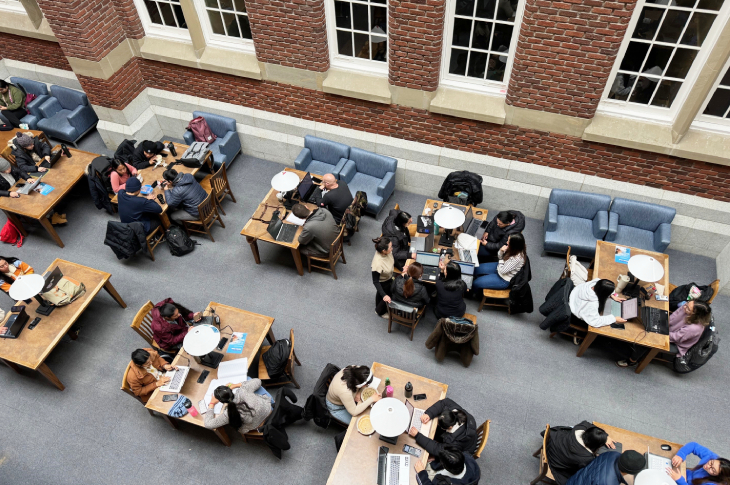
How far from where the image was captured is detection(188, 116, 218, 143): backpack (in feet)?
31.1

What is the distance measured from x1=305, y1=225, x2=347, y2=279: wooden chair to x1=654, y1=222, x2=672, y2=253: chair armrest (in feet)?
17.2

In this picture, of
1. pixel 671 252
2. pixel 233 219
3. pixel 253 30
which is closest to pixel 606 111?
pixel 671 252

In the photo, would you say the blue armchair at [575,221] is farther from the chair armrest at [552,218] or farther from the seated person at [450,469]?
the seated person at [450,469]

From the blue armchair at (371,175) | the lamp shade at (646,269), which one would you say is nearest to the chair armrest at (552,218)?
the lamp shade at (646,269)

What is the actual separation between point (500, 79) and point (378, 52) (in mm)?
2175

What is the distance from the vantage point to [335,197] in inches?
307

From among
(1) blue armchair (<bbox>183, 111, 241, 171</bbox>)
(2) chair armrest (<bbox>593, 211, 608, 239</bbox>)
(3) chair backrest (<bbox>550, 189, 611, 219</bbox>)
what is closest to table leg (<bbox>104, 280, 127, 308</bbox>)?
(1) blue armchair (<bbox>183, 111, 241, 171</bbox>)

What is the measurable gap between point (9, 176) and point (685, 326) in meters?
11.7

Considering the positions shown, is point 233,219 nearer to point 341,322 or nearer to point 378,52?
point 341,322

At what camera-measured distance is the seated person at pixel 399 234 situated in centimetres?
714

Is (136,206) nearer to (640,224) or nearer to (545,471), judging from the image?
(545,471)

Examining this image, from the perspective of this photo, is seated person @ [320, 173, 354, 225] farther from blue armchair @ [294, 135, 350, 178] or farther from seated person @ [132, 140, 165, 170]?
seated person @ [132, 140, 165, 170]

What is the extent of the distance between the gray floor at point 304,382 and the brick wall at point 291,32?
350 centimetres

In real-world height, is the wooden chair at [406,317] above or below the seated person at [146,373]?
below
